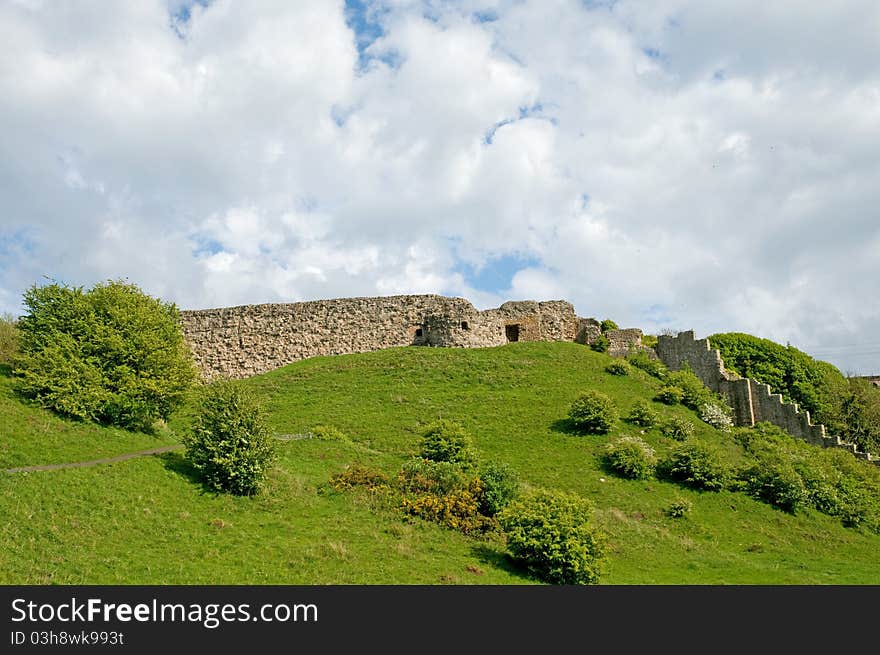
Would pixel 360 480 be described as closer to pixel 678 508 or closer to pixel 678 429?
pixel 678 508

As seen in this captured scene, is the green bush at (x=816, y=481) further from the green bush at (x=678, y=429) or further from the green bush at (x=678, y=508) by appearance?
Answer: the green bush at (x=678, y=508)

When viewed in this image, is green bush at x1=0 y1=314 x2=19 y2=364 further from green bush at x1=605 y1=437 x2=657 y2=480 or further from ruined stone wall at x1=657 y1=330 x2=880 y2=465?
ruined stone wall at x1=657 y1=330 x2=880 y2=465

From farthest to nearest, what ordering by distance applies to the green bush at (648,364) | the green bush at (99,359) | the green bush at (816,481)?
the green bush at (648,364), the green bush at (816,481), the green bush at (99,359)

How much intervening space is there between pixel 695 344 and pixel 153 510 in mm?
34759

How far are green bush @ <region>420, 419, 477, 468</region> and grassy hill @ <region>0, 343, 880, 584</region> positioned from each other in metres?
1.58

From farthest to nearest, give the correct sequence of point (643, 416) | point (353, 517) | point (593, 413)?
1. point (643, 416)
2. point (593, 413)
3. point (353, 517)

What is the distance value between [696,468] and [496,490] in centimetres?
1000

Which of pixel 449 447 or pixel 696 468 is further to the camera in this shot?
pixel 696 468

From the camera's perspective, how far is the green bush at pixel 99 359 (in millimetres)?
24672

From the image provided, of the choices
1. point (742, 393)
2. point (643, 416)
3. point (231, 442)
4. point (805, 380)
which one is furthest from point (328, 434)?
point (805, 380)

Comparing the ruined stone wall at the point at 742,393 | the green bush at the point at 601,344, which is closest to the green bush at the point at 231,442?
the green bush at the point at 601,344

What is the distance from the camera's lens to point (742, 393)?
40062mm

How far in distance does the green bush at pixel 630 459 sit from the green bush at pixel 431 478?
7136mm

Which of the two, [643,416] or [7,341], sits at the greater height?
[7,341]
